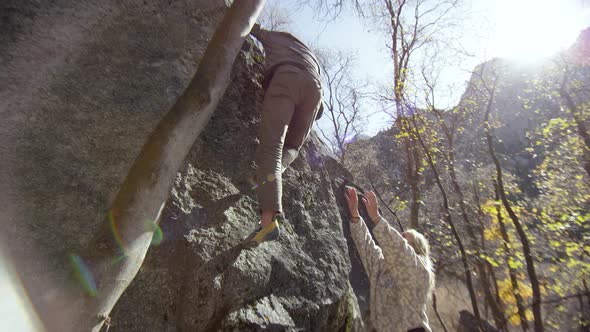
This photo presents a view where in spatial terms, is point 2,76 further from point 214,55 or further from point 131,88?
point 214,55

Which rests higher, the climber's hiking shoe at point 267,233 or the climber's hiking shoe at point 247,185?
the climber's hiking shoe at point 247,185

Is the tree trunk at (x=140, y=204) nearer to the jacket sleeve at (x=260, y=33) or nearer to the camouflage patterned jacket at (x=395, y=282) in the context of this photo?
the jacket sleeve at (x=260, y=33)

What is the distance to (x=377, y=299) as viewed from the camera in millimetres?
2822

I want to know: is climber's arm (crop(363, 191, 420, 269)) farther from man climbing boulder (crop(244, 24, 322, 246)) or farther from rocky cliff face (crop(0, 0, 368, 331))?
man climbing boulder (crop(244, 24, 322, 246))

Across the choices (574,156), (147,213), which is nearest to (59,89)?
(147,213)

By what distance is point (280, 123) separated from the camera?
7.70 ft

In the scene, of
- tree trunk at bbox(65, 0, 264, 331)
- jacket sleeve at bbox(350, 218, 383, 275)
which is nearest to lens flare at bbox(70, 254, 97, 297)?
tree trunk at bbox(65, 0, 264, 331)

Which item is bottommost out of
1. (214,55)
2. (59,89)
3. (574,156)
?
(59,89)

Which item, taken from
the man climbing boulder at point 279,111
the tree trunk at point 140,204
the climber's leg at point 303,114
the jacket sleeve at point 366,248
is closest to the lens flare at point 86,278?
the tree trunk at point 140,204

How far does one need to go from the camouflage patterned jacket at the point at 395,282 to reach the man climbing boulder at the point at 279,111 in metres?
1.23

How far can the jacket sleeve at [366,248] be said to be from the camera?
9.51 ft

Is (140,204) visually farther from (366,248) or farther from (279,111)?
(366,248)

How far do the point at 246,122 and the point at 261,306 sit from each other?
1.85 meters

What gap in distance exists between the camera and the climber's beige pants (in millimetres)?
2162
